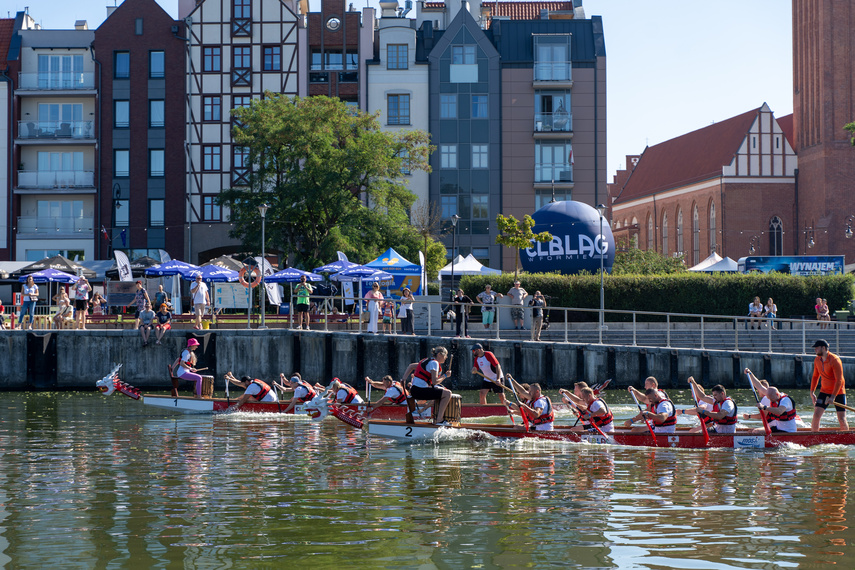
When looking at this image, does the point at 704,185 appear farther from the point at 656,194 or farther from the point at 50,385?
the point at 50,385

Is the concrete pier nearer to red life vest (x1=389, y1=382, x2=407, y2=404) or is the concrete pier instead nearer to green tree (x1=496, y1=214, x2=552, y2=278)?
green tree (x1=496, y1=214, x2=552, y2=278)

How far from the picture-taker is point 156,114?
57250 mm

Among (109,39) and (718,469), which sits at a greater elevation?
(109,39)

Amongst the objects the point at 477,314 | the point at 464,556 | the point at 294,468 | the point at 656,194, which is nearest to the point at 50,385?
the point at 477,314

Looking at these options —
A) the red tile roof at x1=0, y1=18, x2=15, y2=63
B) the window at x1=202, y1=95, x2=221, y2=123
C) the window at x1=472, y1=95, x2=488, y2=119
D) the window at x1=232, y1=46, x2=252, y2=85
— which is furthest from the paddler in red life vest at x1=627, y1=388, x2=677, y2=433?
the red tile roof at x1=0, y1=18, x2=15, y2=63

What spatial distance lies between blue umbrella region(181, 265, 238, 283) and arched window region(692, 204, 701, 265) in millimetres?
57253

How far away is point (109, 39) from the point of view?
188 ft

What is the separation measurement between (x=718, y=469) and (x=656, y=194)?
8511 centimetres

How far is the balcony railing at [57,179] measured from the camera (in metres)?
57.5

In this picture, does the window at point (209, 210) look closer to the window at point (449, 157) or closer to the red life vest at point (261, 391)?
the window at point (449, 157)

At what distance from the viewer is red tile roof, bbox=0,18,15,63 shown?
193 ft

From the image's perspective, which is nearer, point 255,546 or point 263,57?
point 255,546

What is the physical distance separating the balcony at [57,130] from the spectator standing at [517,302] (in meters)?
33.2

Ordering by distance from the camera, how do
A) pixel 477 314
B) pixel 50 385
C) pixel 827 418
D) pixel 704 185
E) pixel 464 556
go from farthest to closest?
pixel 704 185
pixel 477 314
pixel 50 385
pixel 827 418
pixel 464 556
